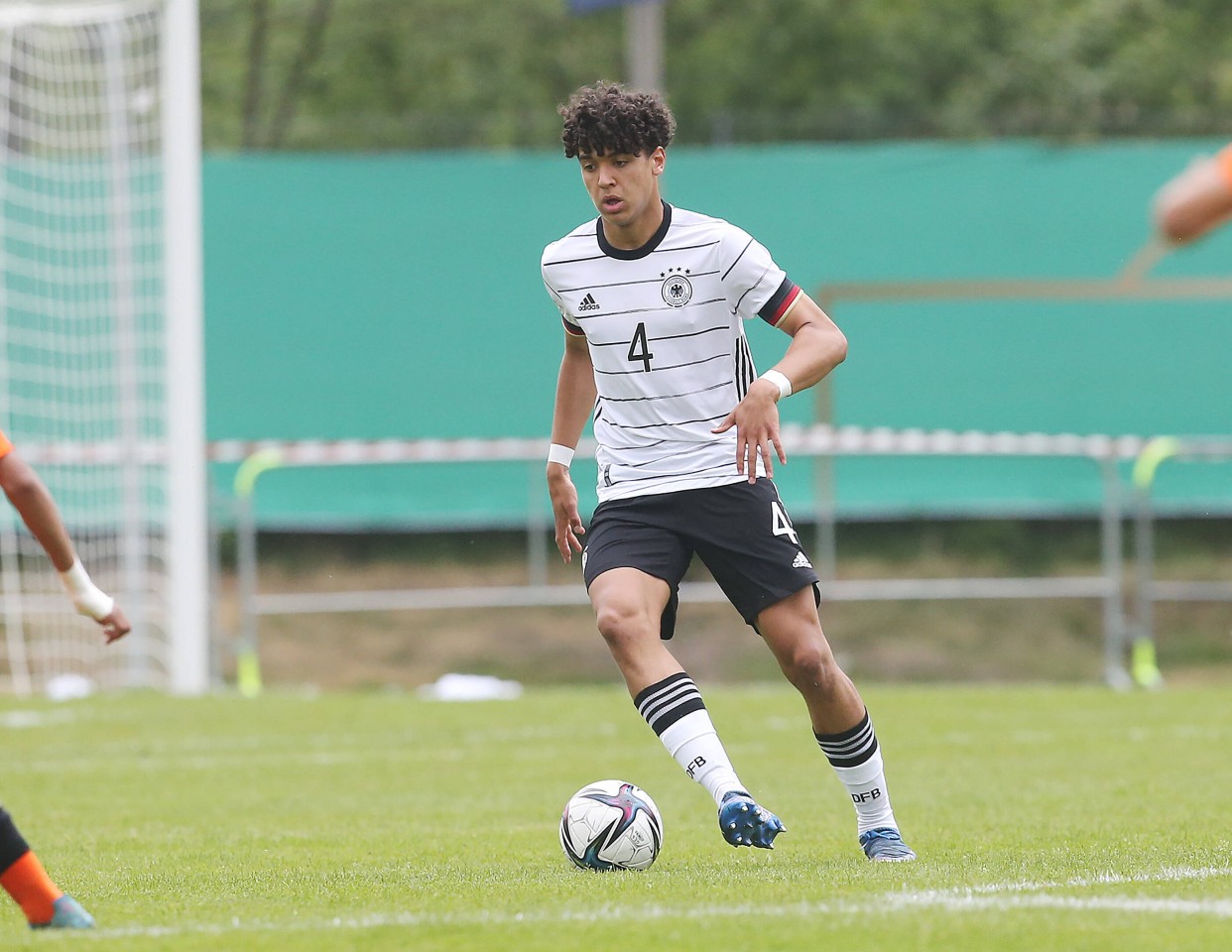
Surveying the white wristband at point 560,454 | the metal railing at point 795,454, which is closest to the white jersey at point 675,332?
the white wristband at point 560,454

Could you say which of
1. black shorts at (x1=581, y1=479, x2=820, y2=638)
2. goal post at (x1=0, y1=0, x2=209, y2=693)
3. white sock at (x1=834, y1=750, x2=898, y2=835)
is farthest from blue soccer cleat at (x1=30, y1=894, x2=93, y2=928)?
goal post at (x1=0, y1=0, x2=209, y2=693)

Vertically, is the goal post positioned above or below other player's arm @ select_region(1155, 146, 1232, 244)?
below

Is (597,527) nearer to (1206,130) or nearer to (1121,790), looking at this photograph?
(1121,790)

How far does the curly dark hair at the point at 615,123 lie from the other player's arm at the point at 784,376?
2.18 feet

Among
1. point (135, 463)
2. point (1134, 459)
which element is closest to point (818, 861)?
point (135, 463)

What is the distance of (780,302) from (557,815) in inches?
108

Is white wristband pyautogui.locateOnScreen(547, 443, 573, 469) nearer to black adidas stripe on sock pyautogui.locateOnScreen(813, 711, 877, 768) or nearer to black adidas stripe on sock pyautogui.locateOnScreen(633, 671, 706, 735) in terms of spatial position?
black adidas stripe on sock pyautogui.locateOnScreen(633, 671, 706, 735)

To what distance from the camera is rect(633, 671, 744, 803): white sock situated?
5.83 metres

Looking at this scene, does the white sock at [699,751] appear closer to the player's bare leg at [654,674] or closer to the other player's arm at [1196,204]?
the player's bare leg at [654,674]

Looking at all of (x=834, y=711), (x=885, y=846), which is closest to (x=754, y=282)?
(x=834, y=711)

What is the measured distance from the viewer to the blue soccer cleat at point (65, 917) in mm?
4617

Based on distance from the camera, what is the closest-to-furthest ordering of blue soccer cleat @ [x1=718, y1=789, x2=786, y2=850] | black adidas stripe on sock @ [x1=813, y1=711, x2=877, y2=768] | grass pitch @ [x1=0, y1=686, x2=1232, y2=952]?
grass pitch @ [x1=0, y1=686, x2=1232, y2=952], blue soccer cleat @ [x1=718, y1=789, x2=786, y2=850], black adidas stripe on sock @ [x1=813, y1=711, x2=877, y2=768]

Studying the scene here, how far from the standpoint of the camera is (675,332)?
20.0 feet

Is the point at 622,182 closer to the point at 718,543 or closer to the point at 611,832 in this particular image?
the point at 718,543
